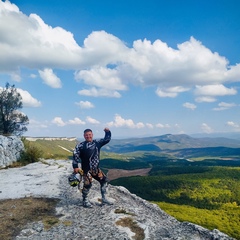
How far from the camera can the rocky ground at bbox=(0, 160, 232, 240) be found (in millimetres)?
10641

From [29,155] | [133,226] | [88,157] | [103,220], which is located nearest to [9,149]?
[29,155]

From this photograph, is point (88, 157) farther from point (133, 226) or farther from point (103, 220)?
point (133, 226)

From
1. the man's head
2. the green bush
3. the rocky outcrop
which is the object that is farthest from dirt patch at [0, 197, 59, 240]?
the green bush

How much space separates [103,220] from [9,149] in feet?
70.9

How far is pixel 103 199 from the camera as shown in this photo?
567 inches

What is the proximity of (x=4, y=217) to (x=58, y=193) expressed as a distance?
15.7ft

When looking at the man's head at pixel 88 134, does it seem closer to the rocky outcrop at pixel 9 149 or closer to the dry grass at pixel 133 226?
the dry grass at pixel 133 226

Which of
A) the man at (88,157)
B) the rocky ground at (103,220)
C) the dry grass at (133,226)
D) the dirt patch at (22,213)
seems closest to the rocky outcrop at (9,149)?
the rocky ground at (103,220)

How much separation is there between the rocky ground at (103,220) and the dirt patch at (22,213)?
329mm

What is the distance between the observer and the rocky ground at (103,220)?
419 inches

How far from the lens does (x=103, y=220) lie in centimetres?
1201

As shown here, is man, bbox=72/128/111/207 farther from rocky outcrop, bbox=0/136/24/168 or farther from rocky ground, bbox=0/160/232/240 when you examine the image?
rocky outcrop, bbox=0/136/24/168

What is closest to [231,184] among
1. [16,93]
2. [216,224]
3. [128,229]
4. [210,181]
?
[210,181]

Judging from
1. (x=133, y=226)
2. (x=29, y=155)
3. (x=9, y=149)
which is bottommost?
(x=133, y=226)
